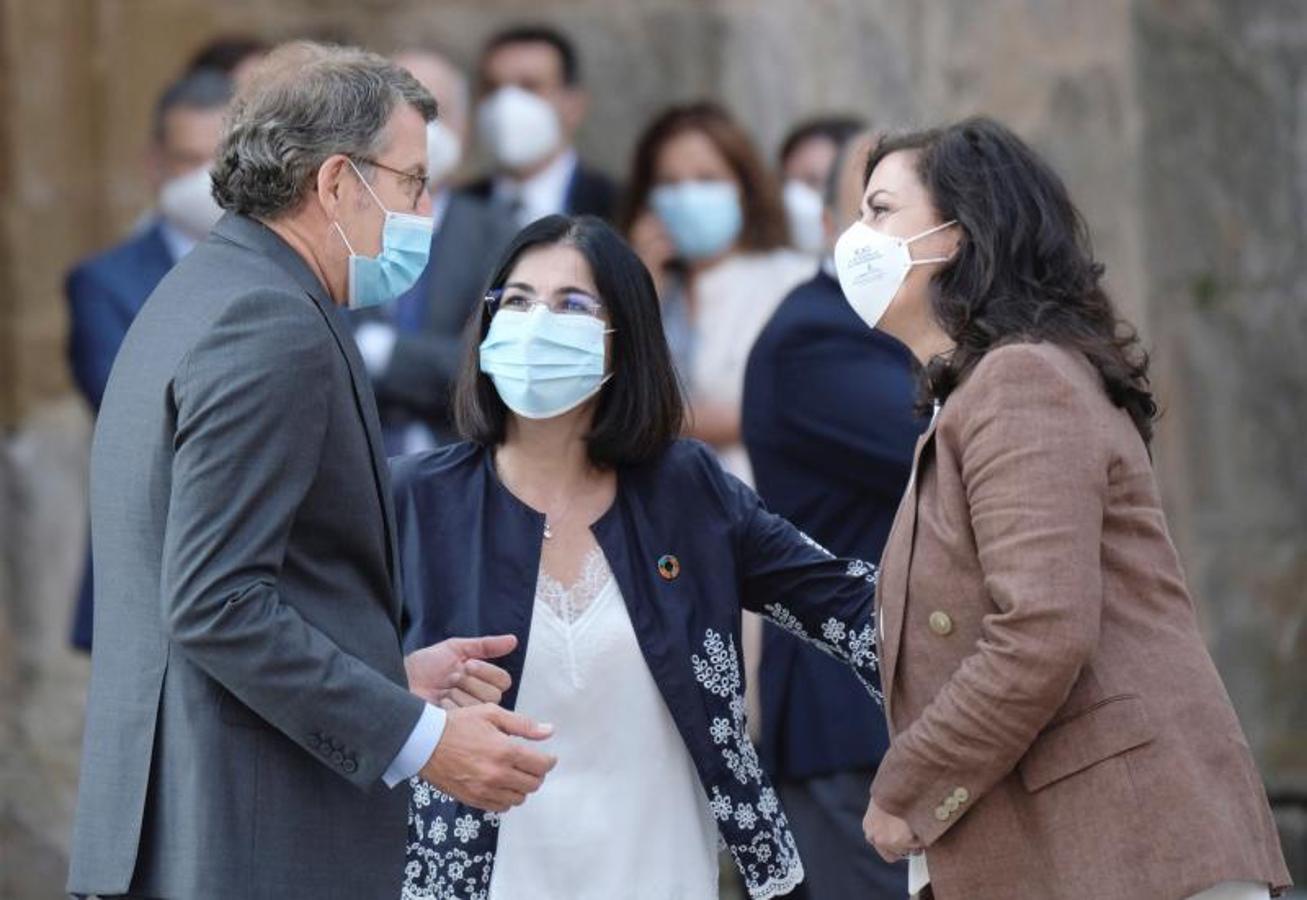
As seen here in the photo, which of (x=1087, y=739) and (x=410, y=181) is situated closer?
(x=1087, y=739)

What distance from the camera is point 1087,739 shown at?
3.53m

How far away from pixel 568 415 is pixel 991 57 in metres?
3.00

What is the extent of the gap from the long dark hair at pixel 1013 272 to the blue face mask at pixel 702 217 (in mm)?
2878

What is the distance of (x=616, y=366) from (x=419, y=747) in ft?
3.05

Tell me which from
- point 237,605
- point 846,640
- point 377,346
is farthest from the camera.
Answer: point 377,346

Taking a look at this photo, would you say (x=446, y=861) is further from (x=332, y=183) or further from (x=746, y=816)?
(x=332, y=183)

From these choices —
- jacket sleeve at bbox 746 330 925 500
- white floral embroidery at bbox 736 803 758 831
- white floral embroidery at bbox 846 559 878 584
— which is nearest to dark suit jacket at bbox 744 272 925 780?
jacket sleeve at bbox 746 330 925 500

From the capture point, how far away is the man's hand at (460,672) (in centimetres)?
Answer: 384

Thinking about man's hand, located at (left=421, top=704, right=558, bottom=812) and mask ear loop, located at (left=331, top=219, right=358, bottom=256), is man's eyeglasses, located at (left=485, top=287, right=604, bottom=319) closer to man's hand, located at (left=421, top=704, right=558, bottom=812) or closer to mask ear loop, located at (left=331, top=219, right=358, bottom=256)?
mask ear loop, located at (left=331, top=219, right=358, bottom=256)

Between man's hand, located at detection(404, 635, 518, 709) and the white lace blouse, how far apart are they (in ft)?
0.52

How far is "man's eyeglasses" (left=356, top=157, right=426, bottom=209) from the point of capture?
373 centimetres

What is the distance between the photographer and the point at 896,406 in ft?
15.7

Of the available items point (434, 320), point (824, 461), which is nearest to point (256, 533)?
point (824, 461)

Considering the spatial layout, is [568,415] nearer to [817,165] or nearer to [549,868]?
[549,868]
